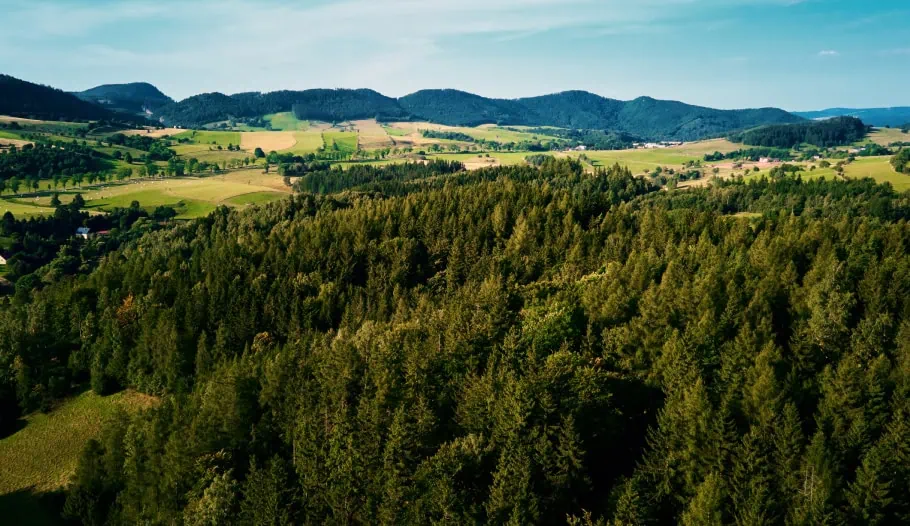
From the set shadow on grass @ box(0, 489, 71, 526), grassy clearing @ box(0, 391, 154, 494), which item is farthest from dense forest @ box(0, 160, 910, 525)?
shadow on grass @ box(0, 489, 71, 526)

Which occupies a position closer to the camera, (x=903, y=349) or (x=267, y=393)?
(x=903, y=349)

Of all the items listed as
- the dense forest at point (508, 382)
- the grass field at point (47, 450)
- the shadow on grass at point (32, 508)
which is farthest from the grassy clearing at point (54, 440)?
the dense forest at point (508, 382)

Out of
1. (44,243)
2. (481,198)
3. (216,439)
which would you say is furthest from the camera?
(44,243)

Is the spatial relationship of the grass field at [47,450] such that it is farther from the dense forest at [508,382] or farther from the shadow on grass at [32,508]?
the dense forest at [508,382]

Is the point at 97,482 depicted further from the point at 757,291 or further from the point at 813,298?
the point at 813,298

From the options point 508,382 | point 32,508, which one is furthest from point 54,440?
point 508,382

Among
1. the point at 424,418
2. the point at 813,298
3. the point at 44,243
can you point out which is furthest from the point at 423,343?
the point at 44,243

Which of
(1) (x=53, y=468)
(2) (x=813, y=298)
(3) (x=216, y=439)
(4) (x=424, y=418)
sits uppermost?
(2) (x=813, y=298)
